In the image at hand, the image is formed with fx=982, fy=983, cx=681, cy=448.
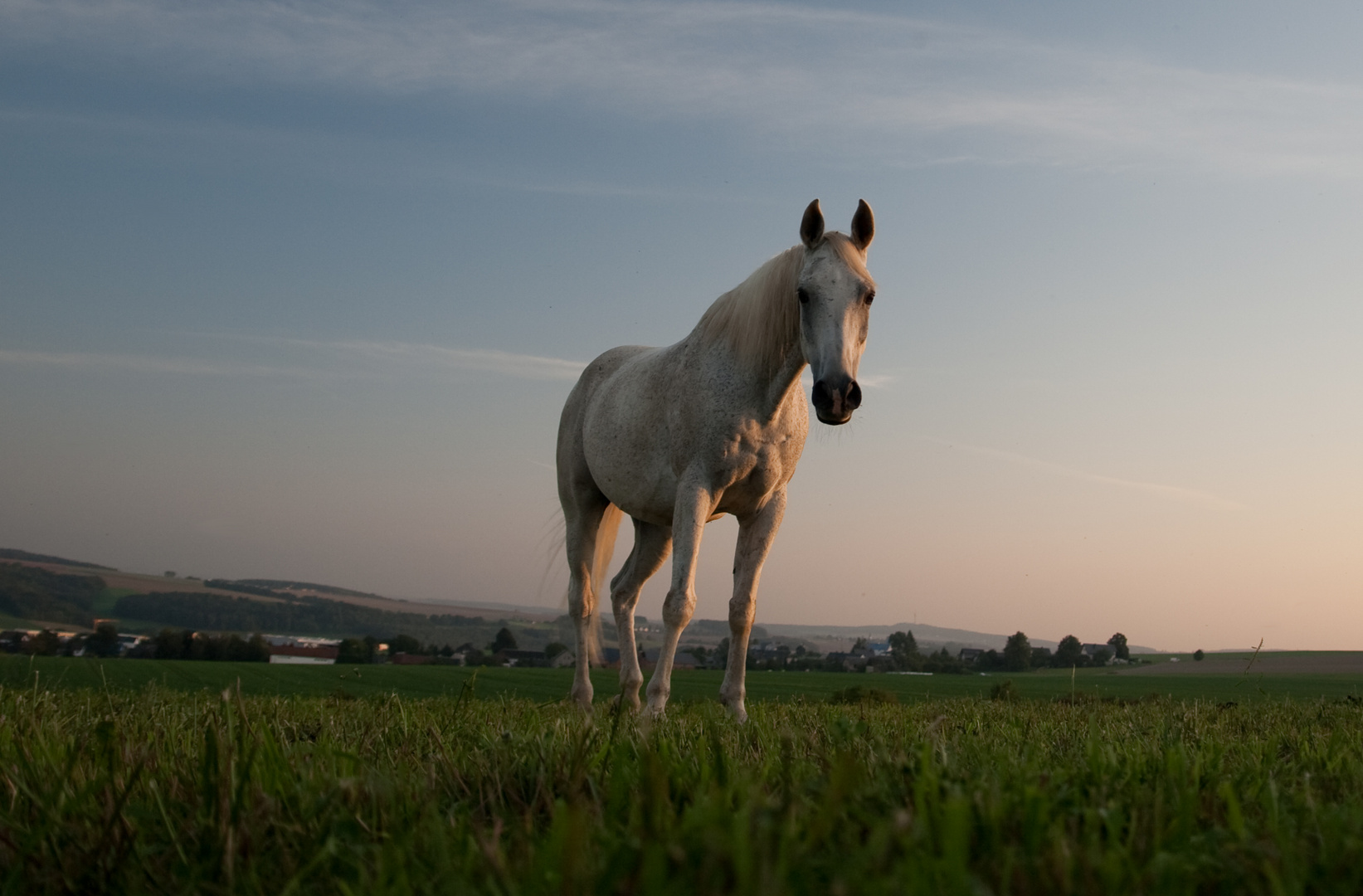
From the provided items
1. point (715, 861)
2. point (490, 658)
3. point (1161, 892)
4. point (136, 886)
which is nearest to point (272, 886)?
point (136, 886)

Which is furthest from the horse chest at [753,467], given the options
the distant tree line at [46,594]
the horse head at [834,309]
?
the distant tree line at [46,594]

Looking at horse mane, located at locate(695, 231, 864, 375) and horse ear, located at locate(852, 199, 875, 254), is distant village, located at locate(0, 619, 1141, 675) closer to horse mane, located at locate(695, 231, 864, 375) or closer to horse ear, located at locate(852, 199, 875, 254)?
horse mane, located at locate(695, 231, 864, 375)

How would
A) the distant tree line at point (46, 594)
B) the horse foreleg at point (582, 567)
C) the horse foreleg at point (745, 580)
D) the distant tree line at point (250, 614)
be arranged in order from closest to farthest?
the horse foreleg at point (745, 580)
the horse foreleg at point (582, 567)
the distant tree line at point (46, 594)
the distant tree line at point (250, 614)

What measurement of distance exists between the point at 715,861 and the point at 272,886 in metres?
0.90

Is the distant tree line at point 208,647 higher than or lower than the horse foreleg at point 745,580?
lower

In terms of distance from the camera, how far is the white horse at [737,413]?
552 cm

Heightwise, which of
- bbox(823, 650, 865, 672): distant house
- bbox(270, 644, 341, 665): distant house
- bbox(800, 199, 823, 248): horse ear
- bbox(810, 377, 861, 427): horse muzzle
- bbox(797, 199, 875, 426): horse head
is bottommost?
bbox(270, 644, 341, 665): distant house

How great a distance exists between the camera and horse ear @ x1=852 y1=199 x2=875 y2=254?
5.86m

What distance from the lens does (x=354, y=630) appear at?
81.2 m

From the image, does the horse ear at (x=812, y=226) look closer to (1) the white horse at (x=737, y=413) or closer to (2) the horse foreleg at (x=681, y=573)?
(1) the white horse at (x=737, y=413)

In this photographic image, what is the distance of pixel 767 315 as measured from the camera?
6.18 meters

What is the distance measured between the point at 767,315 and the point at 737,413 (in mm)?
645

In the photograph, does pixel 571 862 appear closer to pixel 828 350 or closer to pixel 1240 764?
pixel 1240 764

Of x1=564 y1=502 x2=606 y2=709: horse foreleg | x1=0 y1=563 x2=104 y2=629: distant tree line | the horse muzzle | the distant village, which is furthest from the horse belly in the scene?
x1=0 y1=563 x2=104 y2=629: distant tree line
